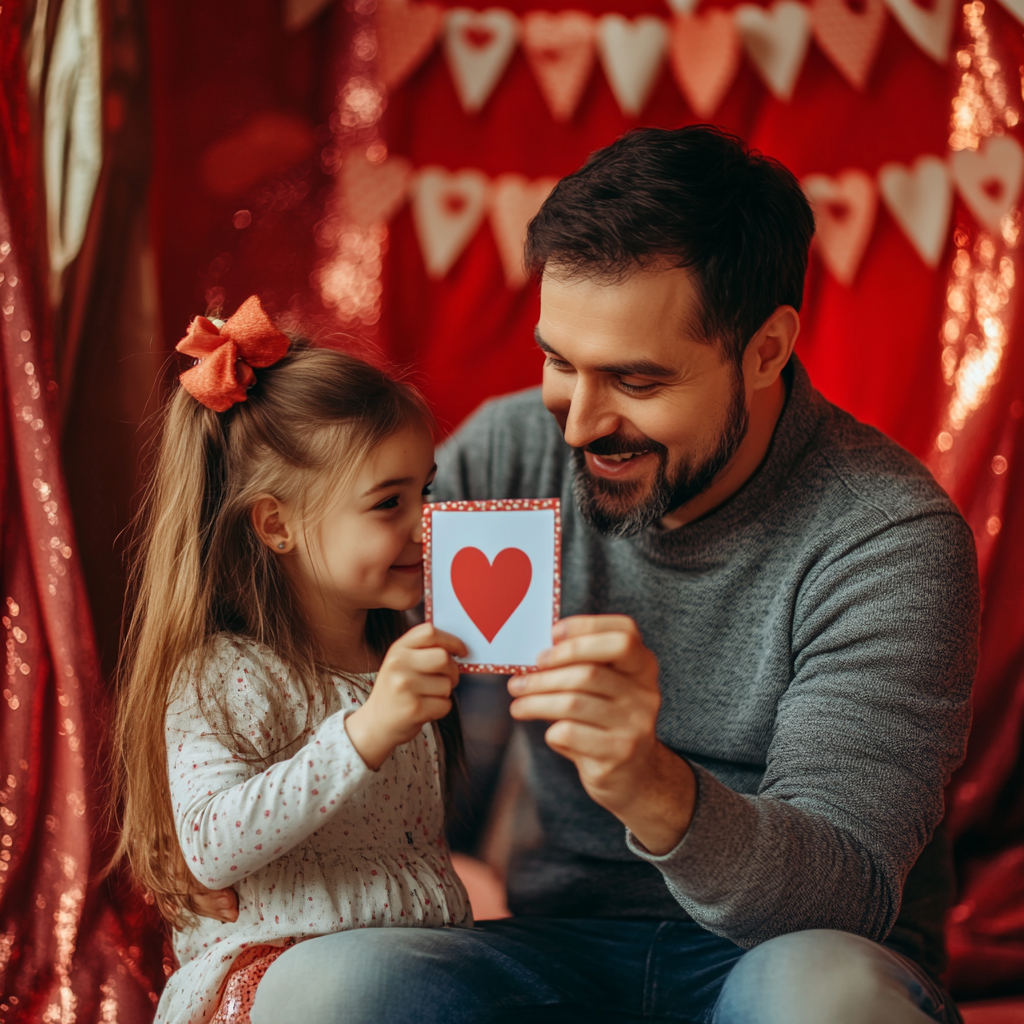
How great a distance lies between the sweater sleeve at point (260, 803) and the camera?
1.08m

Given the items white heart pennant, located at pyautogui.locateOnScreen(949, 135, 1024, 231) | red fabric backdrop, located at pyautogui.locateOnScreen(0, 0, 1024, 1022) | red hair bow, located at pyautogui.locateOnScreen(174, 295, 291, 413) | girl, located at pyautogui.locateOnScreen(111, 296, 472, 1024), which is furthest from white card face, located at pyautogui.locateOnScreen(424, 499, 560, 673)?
white heart pennant, located at pyautogui.locateOnScreen(949, 135, 1024, 231)

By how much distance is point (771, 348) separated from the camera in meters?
1.43

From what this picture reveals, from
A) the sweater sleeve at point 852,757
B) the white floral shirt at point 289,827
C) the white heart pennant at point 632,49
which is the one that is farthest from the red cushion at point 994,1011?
the white heart pennant at point 632,49

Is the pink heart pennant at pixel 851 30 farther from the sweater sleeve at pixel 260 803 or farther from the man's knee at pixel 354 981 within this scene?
the man's knee at pixel 354 981

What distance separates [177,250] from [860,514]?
4.69ft

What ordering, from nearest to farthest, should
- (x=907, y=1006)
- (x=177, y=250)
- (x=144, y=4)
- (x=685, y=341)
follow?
1. (x=907, y=1006)
2. (x=685, y=341)
3. (x=144, y=4)
4. (x=177, y=250)

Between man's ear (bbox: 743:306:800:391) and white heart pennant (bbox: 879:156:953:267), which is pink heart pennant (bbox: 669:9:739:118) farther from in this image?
man's ear (bbox: 743:306:800:391)

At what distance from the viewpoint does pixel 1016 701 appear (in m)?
2.08

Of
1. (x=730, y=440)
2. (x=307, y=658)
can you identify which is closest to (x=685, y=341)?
(x=730, y=440)

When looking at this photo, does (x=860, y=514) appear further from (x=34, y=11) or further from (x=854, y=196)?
(x=34, y=11)

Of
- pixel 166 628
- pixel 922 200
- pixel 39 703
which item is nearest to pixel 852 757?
pixel 166 628

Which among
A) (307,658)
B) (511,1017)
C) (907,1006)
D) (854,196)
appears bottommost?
(511,1017)

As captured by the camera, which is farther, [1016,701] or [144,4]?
[1016,701]

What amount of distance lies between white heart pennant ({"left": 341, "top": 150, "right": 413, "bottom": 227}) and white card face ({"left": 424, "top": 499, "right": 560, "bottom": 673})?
135cm
